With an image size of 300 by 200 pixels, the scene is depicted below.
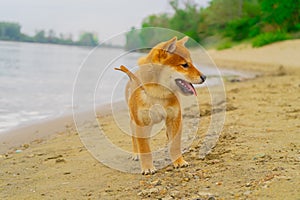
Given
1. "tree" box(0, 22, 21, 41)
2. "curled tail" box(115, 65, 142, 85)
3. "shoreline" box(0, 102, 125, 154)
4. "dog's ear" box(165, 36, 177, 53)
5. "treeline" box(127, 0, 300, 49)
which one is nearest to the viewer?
"dog's ear" box(165, 36, 177, 53)

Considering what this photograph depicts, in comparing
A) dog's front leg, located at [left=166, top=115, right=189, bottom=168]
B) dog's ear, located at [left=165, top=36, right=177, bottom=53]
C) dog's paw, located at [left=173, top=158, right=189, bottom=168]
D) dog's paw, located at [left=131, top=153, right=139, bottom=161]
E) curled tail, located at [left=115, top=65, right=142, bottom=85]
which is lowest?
dog's paw, located at [left=131, top=153, right=139, bottom=161]

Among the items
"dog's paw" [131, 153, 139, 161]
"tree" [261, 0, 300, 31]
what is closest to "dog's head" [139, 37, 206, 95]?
"dog's paw" [131, 153, 139, 161]

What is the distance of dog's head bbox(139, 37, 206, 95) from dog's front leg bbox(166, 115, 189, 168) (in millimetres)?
360

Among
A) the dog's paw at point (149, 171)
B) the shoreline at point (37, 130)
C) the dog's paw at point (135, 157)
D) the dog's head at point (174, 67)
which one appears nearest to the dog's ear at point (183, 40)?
the dog's head at point (174, 67)

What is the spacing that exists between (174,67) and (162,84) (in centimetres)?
21

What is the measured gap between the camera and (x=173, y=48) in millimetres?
3846

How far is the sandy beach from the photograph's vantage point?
128 inches

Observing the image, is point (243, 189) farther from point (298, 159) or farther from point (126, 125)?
point (126, 125)

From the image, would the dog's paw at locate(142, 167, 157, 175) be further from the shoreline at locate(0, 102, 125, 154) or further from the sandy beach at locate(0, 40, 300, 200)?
the shoreline at locate(0, 102, 125, 154)

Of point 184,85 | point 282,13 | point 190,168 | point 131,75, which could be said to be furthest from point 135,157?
point 282,13

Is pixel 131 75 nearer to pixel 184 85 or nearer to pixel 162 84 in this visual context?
pixel 162 84

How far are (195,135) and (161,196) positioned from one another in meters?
2.36

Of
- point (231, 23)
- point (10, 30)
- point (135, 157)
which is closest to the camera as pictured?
point (135, 157)

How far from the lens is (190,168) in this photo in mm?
4074
